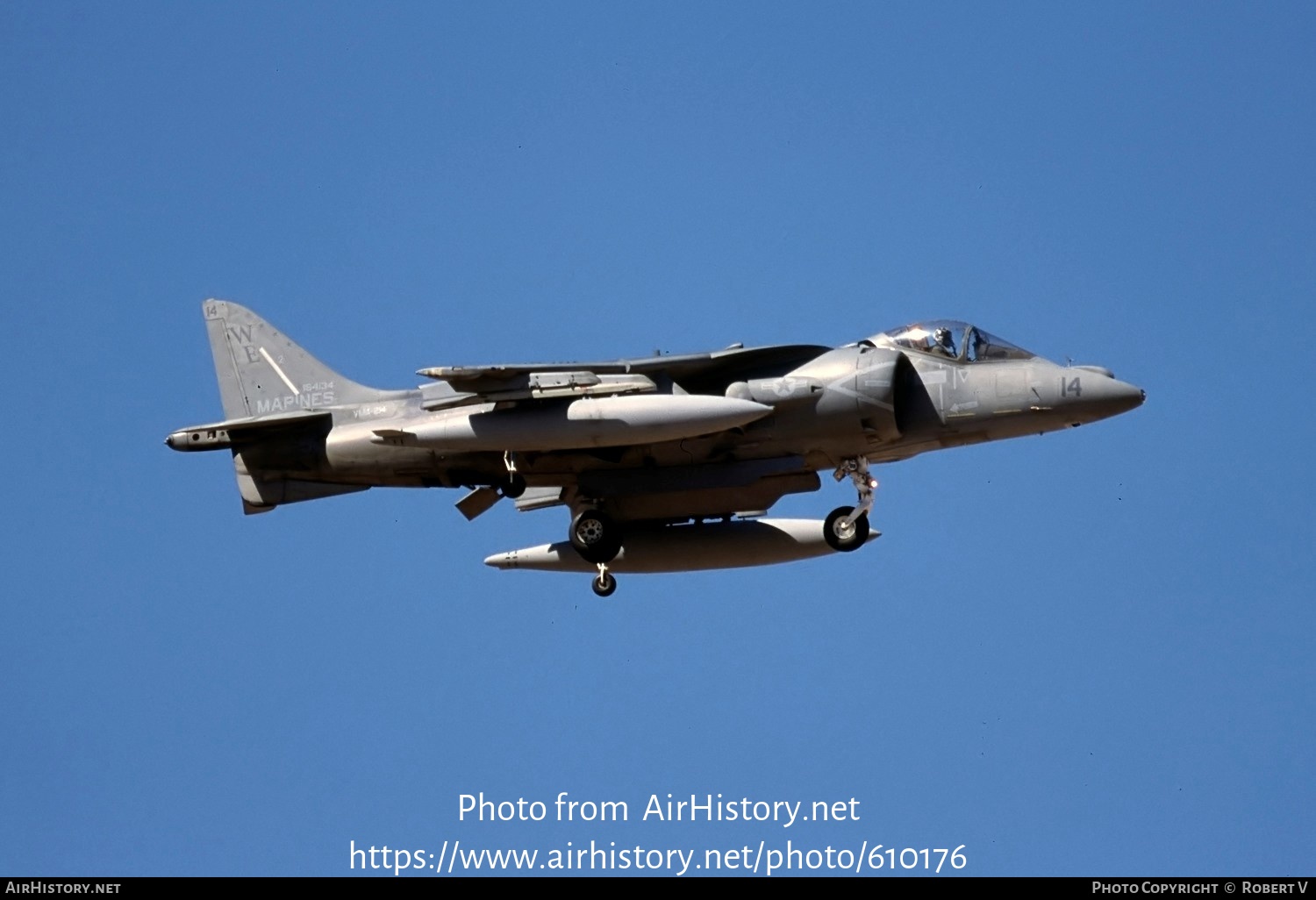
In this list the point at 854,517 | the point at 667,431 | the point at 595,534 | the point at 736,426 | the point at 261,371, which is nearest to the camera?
the point at 667,431

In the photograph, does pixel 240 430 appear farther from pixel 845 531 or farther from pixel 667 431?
pixel 845 531

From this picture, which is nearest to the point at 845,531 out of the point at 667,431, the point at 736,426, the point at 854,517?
the point at 854,517

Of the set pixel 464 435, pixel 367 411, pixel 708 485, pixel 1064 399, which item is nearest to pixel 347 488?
pixel 367 411

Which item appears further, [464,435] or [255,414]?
[255,414]

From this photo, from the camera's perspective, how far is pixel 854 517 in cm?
2302

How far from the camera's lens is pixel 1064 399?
2231 cm

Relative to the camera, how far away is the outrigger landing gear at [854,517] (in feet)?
75.5

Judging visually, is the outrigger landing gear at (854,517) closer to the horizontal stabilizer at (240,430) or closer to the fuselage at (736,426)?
the fuselage at (736,426)

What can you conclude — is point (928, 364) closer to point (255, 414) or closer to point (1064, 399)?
point (1064, 399)

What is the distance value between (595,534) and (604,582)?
1.86ft

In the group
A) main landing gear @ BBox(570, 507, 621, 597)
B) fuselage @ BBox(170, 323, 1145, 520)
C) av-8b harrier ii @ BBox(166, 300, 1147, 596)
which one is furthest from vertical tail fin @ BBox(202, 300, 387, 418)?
main landing gear @ BBox(570, 507, 621, 597)
